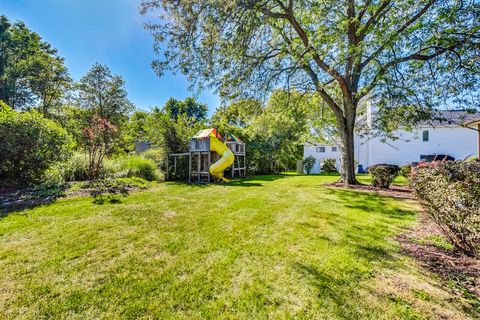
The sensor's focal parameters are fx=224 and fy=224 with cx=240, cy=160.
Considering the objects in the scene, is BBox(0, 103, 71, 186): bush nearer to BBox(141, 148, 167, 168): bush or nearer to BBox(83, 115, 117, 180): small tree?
BBox(83, 115, 117, 180): small tree

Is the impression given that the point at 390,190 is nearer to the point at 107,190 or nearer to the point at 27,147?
the point at 107,190

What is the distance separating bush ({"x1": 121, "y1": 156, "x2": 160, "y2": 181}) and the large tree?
5.10 metres

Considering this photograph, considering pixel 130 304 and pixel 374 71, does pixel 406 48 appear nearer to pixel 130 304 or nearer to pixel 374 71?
pixel 374 71

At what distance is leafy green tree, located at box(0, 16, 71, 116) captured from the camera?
18594 millimetres

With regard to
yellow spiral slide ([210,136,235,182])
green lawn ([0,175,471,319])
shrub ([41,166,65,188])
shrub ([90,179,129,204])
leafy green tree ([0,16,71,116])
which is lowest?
green lawn ([0,175,471,319])

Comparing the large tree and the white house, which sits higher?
the large tree

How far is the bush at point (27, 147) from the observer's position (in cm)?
719

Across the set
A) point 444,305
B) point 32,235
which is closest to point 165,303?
point 444,305

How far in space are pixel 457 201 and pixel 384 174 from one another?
679 centimetres

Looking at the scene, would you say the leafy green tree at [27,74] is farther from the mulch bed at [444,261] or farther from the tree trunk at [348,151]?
the mulch bed at [444,261]

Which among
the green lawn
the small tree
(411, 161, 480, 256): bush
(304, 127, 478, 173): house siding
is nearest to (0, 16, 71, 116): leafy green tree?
the small tree

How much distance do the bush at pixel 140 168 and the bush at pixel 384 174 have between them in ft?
33.2

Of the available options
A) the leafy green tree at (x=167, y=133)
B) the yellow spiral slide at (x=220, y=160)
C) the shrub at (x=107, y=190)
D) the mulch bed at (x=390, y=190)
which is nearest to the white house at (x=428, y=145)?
the mulch bed at (x=390, y=190)

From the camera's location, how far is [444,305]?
2.08 m
